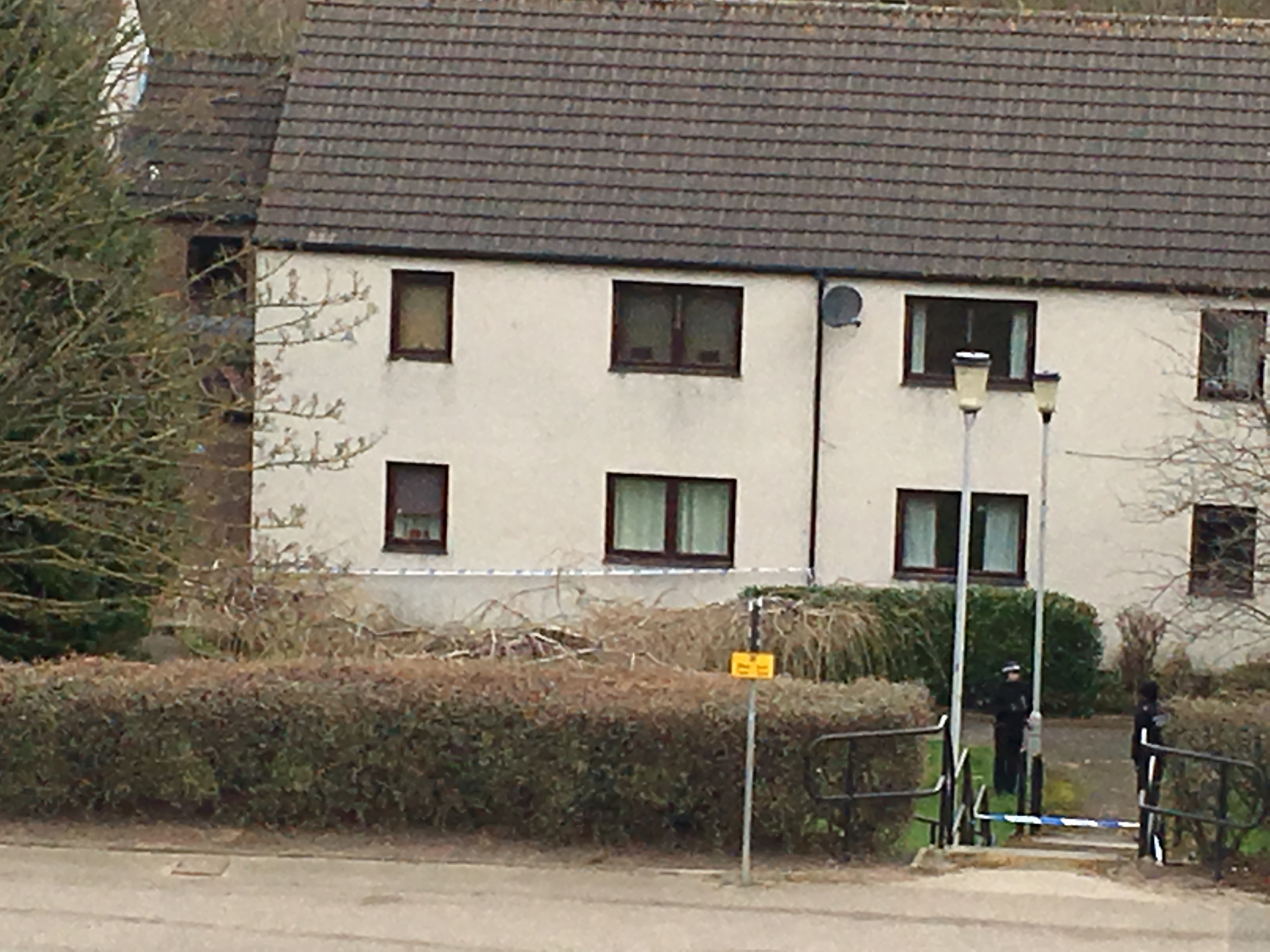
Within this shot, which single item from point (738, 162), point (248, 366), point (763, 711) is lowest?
point (763, 711)

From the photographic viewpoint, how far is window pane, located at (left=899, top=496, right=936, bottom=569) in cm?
2525

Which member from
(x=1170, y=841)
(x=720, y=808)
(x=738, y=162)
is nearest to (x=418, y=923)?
(x=720, y=808)

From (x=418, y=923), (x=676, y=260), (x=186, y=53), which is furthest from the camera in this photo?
(x=186, y=53)

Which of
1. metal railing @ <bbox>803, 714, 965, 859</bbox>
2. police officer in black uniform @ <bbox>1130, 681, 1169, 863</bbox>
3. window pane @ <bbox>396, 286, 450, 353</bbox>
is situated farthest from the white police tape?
metal railing @ <bbox>803, 714, 965, 859</bbox>

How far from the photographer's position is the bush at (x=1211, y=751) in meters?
13.2

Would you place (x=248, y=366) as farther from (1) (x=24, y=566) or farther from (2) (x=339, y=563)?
(1) (x=24, y=566)

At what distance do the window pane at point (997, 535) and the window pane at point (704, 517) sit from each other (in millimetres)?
2972

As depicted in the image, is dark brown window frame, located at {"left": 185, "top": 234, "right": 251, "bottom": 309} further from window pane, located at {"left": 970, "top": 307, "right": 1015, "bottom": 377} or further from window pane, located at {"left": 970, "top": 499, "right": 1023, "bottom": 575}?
window pane, located at {"left": 970, "top": 499, "right": 1023, "bottom": 575}

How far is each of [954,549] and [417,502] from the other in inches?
254

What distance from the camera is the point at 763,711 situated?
13.5 metres

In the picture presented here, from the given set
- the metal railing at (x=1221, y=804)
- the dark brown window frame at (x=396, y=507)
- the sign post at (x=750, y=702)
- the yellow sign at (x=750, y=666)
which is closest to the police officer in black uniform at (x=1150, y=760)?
the metal railing at (x=1221, y=804)

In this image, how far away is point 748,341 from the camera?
25.1 m

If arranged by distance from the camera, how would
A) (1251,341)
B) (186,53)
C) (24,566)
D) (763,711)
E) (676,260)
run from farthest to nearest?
(186,53), (676,260), (1251,341), (24,566), (763,711)

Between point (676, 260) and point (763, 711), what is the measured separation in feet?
40.0
